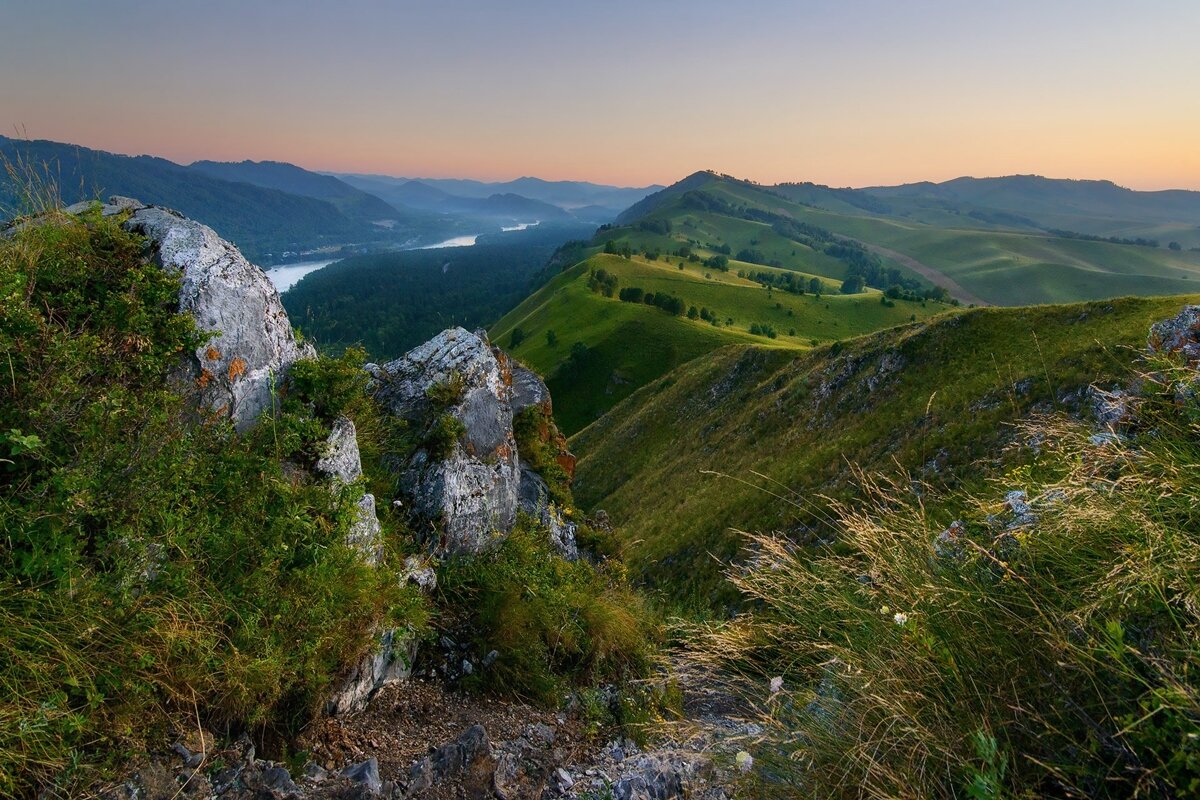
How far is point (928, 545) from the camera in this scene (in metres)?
3.80

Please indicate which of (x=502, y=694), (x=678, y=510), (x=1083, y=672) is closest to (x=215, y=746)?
(x=502, y=694)

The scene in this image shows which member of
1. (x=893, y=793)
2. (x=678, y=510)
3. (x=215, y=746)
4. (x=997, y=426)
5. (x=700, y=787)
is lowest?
(x=678, y=510)

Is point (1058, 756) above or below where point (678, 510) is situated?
above

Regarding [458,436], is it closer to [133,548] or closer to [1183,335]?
[133,548]

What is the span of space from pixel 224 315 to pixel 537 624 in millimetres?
5897

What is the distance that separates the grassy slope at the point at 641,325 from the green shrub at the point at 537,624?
72.0m

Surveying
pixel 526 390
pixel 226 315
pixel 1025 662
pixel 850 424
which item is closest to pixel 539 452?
pixel 526 390

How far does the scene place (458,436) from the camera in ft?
32.0

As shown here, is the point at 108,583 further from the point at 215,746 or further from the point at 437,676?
the point at 437,676

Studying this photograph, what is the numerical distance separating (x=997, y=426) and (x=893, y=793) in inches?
888

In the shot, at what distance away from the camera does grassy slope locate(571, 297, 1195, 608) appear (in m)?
21.6

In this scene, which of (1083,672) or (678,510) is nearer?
(1083,672)

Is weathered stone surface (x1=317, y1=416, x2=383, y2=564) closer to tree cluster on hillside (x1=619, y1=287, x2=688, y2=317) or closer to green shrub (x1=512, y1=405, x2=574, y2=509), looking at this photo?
green shrub (x1=512, y1=405, x2=574, y2=509)

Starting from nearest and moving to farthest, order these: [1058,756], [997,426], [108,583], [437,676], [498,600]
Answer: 1. [1058,756]
2. [108,583]
3. [437,676]
4. [498,600]
5. [997,426]
